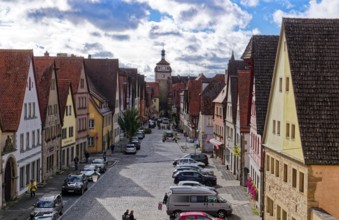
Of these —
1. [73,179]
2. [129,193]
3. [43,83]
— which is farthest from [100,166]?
[129,193]

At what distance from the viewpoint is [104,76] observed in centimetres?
9162

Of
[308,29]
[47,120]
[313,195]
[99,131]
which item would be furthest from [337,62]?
[99,131]

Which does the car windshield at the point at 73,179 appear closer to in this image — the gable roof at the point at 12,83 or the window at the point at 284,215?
the gable roof at the point at 12,83

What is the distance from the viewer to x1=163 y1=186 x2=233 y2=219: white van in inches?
1506

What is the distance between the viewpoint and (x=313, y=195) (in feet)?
85.5

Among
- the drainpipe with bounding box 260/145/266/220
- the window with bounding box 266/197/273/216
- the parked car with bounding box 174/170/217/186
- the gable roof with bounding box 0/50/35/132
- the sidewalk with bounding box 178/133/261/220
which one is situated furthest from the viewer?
the parked car with bounding box 174/170/217/186

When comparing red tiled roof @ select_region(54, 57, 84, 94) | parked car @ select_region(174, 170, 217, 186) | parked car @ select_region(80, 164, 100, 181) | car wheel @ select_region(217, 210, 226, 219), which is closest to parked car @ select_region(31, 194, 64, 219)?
car wheel @ select_region(217, 210, 226, 219)

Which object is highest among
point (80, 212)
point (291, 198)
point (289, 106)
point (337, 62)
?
point (337, 62)

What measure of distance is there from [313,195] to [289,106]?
507 cm

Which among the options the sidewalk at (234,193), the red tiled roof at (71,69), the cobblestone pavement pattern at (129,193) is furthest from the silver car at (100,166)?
the sidewalk at (234,193)

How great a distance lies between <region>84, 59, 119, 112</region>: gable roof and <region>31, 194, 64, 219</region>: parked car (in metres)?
53.4

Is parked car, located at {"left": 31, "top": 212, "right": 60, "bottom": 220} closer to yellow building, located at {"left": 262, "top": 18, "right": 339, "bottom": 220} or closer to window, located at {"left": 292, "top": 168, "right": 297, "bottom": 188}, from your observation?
yellow building, located at {"left": 262, "top": 18, "right": 339, "bottom": 220}

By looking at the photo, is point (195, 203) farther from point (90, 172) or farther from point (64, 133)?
point (64, 133)

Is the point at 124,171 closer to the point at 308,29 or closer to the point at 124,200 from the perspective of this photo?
the point at 124,200
